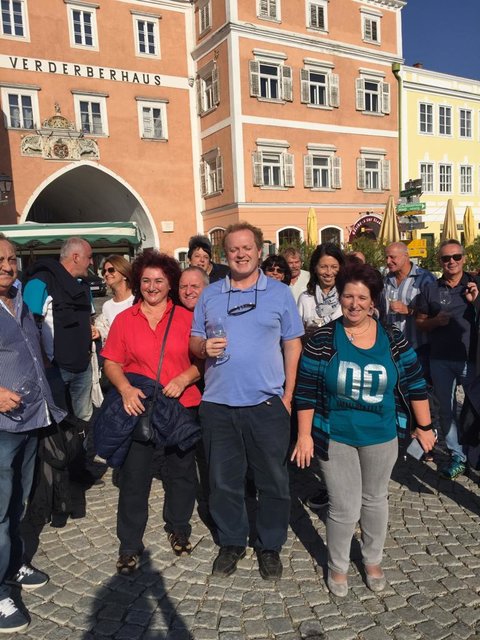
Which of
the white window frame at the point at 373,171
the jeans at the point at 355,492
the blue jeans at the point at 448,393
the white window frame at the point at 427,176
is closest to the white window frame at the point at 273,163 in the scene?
the white window frame at the point at 373,171

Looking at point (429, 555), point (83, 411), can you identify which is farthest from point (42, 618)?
point (429, 555)

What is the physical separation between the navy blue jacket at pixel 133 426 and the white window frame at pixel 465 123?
28.2m

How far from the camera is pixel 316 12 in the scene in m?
21.5

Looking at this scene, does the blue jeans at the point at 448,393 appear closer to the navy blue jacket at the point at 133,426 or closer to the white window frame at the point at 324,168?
the navy blue jacket at the point at 133,426

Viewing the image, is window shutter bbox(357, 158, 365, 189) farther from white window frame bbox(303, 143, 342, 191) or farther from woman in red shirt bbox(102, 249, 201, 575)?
woman in red shirt bbox(102, 249, 201, 575)

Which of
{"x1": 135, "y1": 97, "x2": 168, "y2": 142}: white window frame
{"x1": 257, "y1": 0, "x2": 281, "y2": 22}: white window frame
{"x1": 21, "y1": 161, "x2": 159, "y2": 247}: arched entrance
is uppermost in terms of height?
{"x1": 257, "y1": 0, "x2": 281, "y2": 22}: white window frame

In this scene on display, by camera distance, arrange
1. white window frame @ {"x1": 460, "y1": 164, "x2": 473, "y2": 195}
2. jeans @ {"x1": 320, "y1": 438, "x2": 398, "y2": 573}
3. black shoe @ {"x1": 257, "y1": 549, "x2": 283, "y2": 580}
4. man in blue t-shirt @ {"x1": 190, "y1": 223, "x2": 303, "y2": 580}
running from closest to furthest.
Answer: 1. jeans @ {"x1": 320, "y1": 438, "x2": 398, "y2": 573}
2. man in blue t-shirt @ {"x1": 190, "y1": 223, "x2": 303, "y2": 580}
3. black shoe @ {"x1": 257, "y1": 549, "x2": 283, "y2": 580}
4. white window frame @ {"x1": 460, "y1": 164, "x2": 473, "y2": 195}

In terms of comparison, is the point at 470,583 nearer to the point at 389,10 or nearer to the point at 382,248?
the point at 382,248

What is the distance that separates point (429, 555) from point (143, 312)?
2474 millimetres

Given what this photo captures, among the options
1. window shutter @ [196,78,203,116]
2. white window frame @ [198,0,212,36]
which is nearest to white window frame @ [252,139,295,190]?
window shutter @ [196,78,203,116]

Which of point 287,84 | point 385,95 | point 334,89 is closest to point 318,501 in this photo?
point 287,84

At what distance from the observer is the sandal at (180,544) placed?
3.34 meters

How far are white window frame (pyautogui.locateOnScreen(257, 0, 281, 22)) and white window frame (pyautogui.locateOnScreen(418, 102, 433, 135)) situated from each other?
8.62 meters

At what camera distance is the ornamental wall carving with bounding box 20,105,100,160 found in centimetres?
1898
